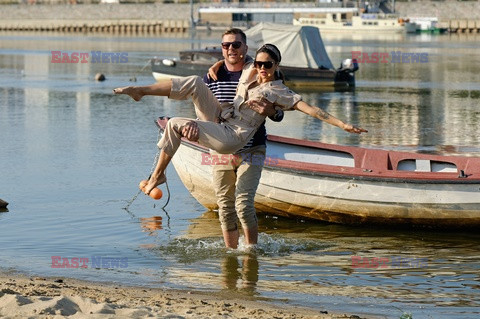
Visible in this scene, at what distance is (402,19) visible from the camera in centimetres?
10950

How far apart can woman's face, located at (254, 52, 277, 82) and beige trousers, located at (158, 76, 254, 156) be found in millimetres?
462

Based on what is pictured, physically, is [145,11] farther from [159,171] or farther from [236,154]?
[159,171]

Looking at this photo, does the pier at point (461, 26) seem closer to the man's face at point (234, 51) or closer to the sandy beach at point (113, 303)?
the man's face at point (234, 51)

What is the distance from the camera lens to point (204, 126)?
28.9 ft

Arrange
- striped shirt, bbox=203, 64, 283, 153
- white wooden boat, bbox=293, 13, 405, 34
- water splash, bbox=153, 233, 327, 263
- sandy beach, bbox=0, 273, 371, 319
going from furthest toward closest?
1. white wooden boat, bbox=293, 13, 405, 34
2. water splash, bbox=153, 233, 327, 263
3. striped shirt, bbox=203, 64, 283, 153
4. sandy beach, bbox=0, 273, 371, 319

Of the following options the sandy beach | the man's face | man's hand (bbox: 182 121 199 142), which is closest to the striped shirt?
the man's face

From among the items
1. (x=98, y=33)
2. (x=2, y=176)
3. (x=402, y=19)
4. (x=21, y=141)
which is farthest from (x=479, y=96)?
(x=98, y=33)

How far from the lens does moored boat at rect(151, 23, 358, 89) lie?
3716 centimetres

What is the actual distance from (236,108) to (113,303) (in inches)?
85.2

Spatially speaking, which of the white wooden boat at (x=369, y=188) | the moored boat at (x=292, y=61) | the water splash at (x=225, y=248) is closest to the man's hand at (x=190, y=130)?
the water splash at (x=225, y=248)

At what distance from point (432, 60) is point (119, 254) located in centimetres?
4936

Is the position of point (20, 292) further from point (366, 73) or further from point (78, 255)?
point (366, 73)

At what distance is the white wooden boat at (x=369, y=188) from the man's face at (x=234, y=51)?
9.96 ft

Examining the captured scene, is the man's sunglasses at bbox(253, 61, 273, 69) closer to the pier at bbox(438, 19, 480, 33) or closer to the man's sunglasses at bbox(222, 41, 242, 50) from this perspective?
the man's sunglasses at bbox(222, 41, 242, 50)
